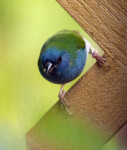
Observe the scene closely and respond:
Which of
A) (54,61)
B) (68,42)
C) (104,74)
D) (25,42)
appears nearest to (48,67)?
(54,61)

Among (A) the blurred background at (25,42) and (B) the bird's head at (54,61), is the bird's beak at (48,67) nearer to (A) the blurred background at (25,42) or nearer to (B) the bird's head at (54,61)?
(B) the bird's head at (54,61)

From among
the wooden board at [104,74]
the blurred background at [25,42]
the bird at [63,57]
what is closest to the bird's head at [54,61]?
the bird at [63,57]

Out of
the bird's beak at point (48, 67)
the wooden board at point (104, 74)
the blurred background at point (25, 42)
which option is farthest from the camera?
the blurred background at point (25, 42)

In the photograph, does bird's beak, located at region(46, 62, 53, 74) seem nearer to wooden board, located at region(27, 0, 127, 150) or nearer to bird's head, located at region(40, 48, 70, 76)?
bird's head, located at region(40, 48, 70, 76)

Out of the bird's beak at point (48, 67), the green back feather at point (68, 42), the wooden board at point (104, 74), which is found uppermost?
the wooden board at point (104, 74)

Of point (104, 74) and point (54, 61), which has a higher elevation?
point (104, 74)

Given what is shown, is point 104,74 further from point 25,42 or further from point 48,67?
point 25,42

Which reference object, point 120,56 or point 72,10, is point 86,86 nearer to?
point 120,56
